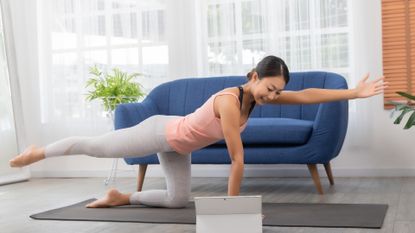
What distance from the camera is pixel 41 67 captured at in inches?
230

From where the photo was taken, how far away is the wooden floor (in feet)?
9.30

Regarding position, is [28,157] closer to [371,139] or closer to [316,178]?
[316,178]

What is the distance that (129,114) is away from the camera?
432cm

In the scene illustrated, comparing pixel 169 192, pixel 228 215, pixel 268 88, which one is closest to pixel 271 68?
pixel 268 88

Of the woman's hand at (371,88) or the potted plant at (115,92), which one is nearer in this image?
the woman's hand at (371,88)

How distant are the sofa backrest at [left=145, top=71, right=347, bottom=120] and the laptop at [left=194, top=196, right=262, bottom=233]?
2.12m

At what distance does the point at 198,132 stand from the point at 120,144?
→ 1.42 feet

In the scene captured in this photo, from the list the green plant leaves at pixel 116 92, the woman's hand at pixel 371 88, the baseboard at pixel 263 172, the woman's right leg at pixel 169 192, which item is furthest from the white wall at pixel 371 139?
→ the woman's hand at pixel 371 88

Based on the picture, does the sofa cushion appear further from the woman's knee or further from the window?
the window

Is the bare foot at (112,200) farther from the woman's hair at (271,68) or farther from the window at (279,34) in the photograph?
the window at (279,34)

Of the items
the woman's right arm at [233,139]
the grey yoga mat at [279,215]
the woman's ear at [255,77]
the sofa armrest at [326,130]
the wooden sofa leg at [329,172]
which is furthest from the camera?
the wooden sofa leg at [329,172]

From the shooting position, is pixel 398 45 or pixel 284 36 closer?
pixel 398 45

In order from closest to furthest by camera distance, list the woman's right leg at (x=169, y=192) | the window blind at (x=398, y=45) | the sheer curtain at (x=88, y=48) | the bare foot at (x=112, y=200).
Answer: the woman's right leg at (x=169, y=192)
the bare foot at (x=112, y=200)
the window blind at (x=398, y=45)
the sheer curtain at (x=88, y=48)

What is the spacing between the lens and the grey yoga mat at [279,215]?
2.78 metres
